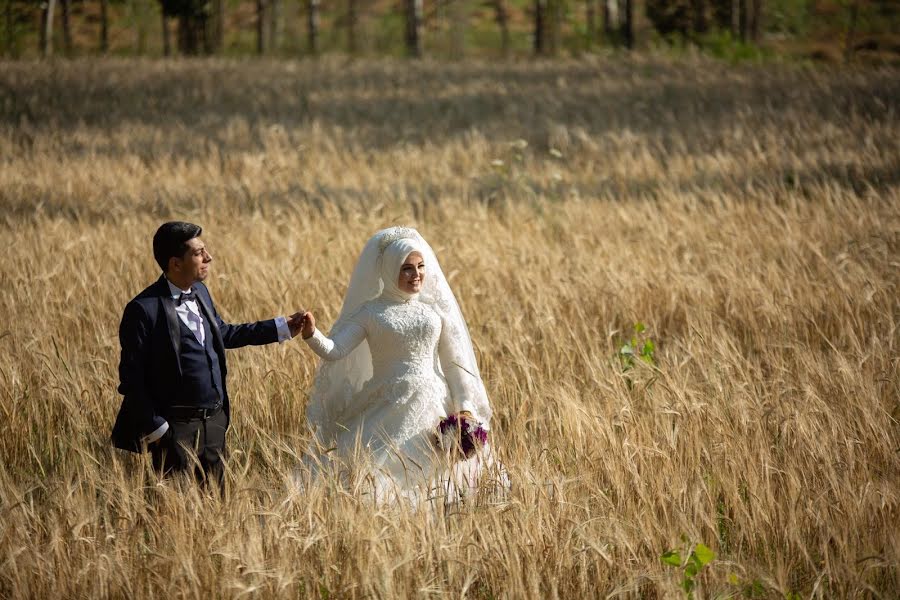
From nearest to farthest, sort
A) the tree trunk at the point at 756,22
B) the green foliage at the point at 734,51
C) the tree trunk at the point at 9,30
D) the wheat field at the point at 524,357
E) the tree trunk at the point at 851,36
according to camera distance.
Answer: the wheat field at the point at 524,357 < the green foliage at the point at 734,51 < the tree trunk at the point at 9,30 < the tree trunk at the point at 851,36 < the tree trunk at the point at 756,22

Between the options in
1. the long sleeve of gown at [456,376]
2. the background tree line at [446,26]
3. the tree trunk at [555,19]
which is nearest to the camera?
the long sleeve of gown at [456,376]

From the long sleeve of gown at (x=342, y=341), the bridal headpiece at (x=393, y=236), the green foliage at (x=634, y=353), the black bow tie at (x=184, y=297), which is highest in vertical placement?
the bridal headpiece at (x=393, y=236)

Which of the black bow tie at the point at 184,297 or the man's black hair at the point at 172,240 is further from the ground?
the man's black hair at the point at 172,240

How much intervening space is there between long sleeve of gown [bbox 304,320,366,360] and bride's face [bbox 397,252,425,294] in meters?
0.23

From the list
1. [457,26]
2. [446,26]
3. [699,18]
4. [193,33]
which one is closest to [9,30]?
[193,33]

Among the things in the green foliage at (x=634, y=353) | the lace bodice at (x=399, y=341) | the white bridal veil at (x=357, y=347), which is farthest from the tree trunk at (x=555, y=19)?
the lace bodice at (x=399, y=341)

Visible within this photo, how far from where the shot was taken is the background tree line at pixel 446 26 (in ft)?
77.8

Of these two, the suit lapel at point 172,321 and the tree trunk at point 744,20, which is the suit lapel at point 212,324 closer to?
the suit lapel at point 172,321

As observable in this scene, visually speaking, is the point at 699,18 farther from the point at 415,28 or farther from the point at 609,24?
the point at 415,28

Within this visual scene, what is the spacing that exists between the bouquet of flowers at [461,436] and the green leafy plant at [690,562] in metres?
0.82

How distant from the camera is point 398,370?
3.15 metres

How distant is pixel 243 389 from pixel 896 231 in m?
4.86

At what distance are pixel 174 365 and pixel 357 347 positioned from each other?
30.9 inches

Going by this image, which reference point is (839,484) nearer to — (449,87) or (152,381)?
(152,381)
